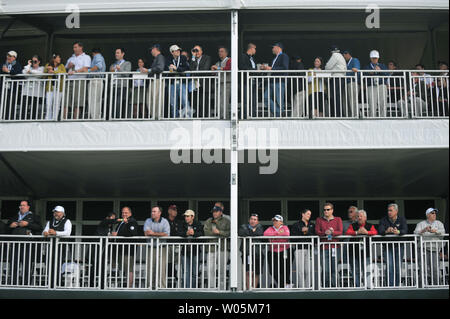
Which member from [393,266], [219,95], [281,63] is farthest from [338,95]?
[393,266]

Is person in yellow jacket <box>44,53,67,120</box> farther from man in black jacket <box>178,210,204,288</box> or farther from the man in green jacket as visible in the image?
the man in green jacket

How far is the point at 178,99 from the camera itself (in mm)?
12578

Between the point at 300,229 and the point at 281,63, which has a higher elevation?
the point at 281,63

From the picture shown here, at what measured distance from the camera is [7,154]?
41.5 ft

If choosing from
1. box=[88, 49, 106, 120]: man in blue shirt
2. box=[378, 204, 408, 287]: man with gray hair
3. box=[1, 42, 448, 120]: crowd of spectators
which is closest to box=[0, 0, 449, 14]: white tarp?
box=[1, 42, 448, 120]: crowd of spectators

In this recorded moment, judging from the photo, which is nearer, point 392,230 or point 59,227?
point 392,230

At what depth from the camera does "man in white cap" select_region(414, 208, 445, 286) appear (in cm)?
1110

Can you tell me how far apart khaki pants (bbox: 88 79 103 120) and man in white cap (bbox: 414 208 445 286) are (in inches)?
256

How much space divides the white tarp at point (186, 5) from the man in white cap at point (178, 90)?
0.95 meters

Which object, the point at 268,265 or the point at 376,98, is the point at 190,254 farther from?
the point at 376,98

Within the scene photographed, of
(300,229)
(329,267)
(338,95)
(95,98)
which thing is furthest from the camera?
(338,95)

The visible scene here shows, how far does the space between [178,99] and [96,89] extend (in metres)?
1.61
